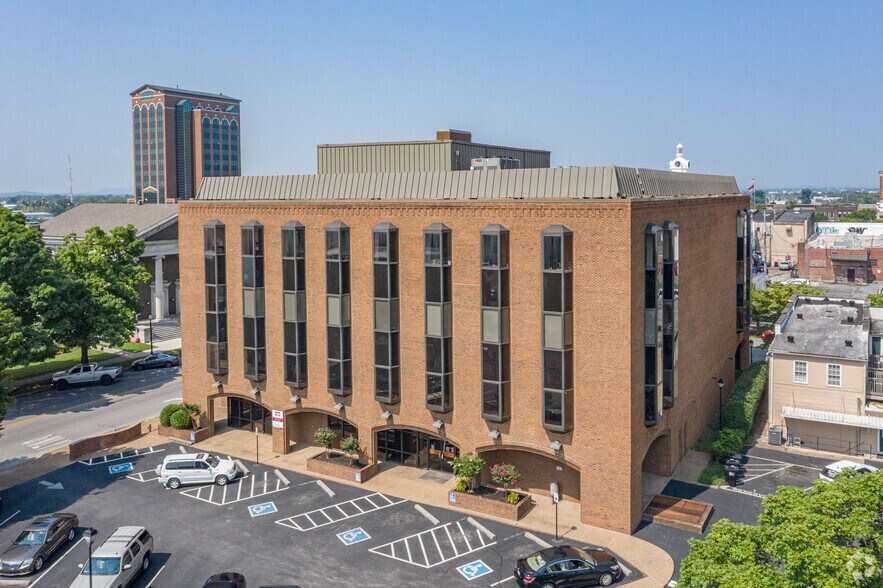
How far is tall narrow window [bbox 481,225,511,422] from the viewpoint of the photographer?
115ft

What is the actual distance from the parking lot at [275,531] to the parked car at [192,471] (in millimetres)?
444

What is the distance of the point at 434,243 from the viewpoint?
3684 centimetres

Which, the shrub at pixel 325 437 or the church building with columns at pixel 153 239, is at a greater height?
the church building with columns at pixel 153 239

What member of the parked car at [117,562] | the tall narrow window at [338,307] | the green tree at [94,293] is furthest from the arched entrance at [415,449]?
the green tree at [94,293]

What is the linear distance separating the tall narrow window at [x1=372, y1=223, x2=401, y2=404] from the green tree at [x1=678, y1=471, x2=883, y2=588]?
818 inches

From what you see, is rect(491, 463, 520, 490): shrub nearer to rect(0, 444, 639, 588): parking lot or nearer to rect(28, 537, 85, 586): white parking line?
rect(0, 444, 639, 588): parking lot

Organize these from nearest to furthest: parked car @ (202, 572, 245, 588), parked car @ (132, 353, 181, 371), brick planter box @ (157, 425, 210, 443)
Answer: parked car @ (202, 572, 245, 588)
brick planter box @ (157, 425, 210, 443)
parked car @ (132, 353, 181, 371)

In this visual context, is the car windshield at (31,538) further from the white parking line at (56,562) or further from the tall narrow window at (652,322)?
the tall narrow window at (652,322)

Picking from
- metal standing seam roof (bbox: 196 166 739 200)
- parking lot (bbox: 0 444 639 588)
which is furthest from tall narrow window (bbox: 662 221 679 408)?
parking lot (bbox: 0 444 639 588)

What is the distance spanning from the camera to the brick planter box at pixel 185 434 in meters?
45.3

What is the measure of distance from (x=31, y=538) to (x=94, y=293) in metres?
35.7

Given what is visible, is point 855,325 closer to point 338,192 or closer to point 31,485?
point 338,192

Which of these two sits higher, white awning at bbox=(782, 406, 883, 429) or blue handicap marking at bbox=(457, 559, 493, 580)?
white awning at bbox=(782, 406, 883, 429)

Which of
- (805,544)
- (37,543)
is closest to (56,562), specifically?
(37,543)
